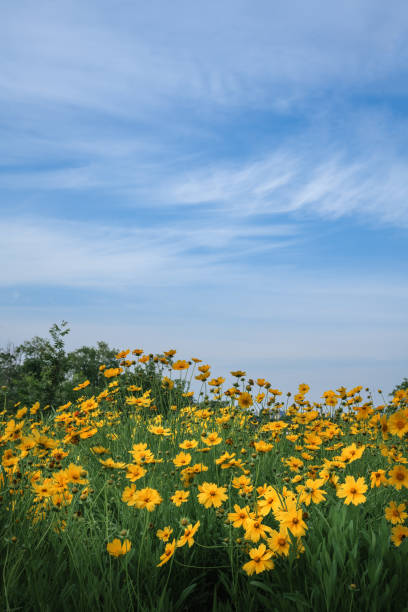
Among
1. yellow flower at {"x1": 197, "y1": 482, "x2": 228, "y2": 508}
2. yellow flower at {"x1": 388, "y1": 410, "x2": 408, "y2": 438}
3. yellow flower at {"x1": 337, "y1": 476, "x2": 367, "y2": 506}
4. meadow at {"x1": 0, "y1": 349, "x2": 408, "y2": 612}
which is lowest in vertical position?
meadow at {"x1": 0, "y1": 349, "x2": 408, "y2": 612}

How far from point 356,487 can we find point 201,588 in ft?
3.26

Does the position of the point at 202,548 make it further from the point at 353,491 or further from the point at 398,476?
the point at 398,476

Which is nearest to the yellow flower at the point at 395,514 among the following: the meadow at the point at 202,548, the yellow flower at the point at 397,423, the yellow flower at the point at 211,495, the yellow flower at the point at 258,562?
the meadow at the point at 202,548

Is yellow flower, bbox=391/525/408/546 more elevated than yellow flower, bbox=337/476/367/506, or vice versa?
yellow flower, bbox=337/476/367/506

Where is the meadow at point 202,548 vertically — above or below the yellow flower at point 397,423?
below

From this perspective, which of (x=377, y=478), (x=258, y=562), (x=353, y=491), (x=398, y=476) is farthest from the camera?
(x=377, y=478)

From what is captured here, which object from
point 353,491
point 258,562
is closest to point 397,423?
point 353,491

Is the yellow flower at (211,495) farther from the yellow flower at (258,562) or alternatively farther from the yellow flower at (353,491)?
the yellow flower at (353,491)

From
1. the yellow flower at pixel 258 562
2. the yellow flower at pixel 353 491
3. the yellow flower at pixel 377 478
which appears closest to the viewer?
the yellow flower at pixel 258 562

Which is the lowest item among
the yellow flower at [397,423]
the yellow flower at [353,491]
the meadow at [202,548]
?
the meadow at [202,548]

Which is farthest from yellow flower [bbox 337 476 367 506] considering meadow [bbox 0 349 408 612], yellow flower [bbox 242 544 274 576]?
yellow flower [bbox 242 544 274 576]

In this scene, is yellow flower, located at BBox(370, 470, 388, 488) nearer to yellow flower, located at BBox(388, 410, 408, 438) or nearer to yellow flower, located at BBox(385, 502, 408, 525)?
yellow flower, located at BBox(385, 502, 408, 525)

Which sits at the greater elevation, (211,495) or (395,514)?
(211,495)

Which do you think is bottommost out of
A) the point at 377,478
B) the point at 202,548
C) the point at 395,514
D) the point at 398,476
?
the point at 202,548
